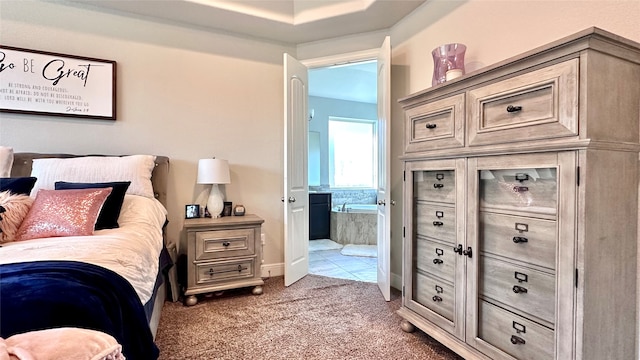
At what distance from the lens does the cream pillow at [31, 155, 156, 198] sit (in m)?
2.25

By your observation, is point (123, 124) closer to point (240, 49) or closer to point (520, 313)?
point (240, 49)

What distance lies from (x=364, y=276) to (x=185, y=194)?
6.56 ft

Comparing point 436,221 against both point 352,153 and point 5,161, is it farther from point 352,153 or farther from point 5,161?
→ point 352,153

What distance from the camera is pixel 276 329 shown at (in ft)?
7.19

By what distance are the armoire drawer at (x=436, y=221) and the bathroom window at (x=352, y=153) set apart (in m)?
4.22

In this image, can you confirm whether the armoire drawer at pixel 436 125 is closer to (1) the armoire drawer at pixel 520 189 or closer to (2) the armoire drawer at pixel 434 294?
(1) the armoire drawer at pixel 520 189

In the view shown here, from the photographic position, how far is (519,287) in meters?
1.45

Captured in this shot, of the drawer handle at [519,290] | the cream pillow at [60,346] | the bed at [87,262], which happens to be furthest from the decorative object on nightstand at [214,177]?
the drawer handle at [519,290]

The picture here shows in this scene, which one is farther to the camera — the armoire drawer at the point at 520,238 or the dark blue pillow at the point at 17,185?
the dark blue pillow at the point at 17,185

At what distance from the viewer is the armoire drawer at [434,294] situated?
1835 mm

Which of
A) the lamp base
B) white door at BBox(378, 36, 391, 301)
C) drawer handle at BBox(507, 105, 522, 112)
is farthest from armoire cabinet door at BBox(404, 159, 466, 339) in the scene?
the lamp base

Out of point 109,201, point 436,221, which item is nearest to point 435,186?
point 436,221

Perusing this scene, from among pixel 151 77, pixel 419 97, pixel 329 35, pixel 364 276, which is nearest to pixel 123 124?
pixel 151 77

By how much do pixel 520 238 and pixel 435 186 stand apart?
600mm
